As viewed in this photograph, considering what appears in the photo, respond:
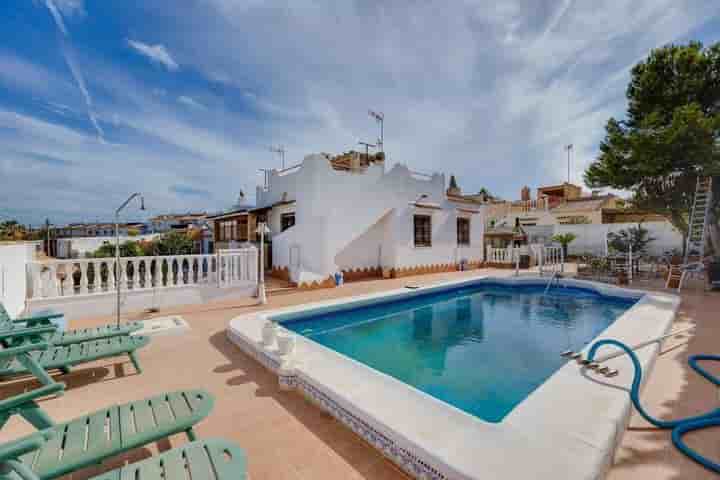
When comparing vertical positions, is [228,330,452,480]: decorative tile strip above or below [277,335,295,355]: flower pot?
below

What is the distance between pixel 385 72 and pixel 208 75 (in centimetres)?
602

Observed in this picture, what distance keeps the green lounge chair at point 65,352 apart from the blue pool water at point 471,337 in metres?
3.25

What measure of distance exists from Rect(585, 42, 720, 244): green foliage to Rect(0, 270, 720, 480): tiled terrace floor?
8.26 metres

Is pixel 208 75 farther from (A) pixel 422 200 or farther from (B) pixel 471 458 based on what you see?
(B) pixel 471 458

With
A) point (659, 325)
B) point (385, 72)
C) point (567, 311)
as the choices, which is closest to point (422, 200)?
point (385, 72)

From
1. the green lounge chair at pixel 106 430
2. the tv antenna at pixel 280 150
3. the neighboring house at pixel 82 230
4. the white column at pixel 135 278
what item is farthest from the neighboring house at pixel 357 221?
the neighboring house at pixel 82 230

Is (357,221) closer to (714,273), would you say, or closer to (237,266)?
(237,266)

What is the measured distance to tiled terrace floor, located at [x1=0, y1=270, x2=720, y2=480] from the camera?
2506 millimetres

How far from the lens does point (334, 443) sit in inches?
112

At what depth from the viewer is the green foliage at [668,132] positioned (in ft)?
35.0

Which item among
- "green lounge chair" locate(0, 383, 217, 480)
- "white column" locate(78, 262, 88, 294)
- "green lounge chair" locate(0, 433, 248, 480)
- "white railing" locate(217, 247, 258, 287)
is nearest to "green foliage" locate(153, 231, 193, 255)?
"white railing" locate(217, 247, 258, 287)

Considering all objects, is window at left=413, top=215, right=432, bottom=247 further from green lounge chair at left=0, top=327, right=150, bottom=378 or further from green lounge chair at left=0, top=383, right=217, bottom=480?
green lounge chair at left=0, top=383, right=217, bottom=480

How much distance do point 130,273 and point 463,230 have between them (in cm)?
1582

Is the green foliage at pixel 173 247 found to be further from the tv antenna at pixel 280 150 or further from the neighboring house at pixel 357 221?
the tv antenna at pixel 280 150
